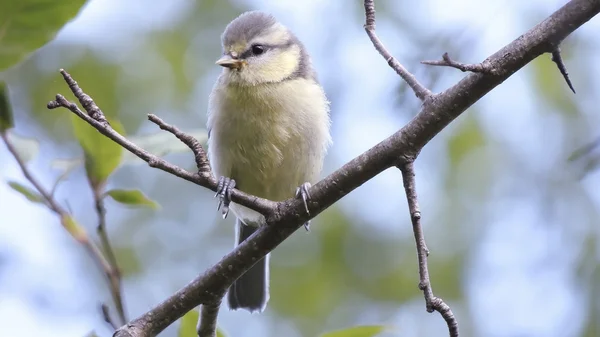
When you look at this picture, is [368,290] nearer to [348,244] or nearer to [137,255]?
[348,244]

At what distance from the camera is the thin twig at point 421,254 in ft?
7.13

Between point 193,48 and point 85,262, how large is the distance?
8.02 ft

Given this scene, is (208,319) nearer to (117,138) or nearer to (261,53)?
(117,138)

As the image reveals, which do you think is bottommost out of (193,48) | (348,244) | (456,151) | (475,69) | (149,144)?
(475,69)

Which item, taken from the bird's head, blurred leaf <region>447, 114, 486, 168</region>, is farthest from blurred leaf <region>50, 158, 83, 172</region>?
blurred leaf <region>447, 114, 486, 168</region>

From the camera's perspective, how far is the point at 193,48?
707cm

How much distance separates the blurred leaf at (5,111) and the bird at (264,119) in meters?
1.26

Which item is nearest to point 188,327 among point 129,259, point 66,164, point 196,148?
point 196,148

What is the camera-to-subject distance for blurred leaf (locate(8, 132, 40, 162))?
2.80 m

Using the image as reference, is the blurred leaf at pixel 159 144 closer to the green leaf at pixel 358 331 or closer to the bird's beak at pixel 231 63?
the green leaf at pixel 358 331

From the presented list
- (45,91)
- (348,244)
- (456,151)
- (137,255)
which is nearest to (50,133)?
(45,91)

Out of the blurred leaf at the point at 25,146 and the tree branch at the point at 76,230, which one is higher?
the blurred leaf at the point at 25,146

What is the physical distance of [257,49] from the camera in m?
4.41

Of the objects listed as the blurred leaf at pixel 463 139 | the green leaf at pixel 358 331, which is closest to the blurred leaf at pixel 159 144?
the green leaf at pixel 358 331
